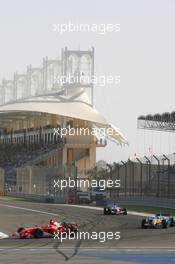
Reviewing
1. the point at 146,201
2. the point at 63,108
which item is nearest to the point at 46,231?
the point at 146,201

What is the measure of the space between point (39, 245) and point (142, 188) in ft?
107

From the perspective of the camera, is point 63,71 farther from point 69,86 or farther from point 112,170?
point 112,170

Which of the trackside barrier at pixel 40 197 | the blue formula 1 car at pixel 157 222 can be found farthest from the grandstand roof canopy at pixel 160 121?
the blue formula 1 car at pixel 157 222

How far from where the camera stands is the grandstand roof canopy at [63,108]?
375 ft

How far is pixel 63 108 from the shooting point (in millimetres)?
115500

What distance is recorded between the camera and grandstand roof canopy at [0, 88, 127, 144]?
11431 cm

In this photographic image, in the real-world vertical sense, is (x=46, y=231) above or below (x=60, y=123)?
below

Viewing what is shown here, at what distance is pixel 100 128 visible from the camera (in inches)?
4700

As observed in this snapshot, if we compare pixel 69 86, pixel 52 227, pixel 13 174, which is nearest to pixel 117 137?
pixel 69 86

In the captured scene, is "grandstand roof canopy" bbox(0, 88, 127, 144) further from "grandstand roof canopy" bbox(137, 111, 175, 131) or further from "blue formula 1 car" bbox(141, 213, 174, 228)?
"blue formula 1 car" bbox(141, 213, 174, 228)

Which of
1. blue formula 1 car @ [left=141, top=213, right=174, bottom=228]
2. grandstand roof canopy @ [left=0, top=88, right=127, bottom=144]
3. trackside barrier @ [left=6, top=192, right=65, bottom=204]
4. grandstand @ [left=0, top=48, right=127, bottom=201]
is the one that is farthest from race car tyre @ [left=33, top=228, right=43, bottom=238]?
grandstand roof canopy @ [left=0, top=88, right=127, bottom=144]

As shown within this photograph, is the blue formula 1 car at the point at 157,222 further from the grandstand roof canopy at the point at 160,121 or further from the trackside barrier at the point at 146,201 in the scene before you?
the grandstand roof canopy at the point at 160,121

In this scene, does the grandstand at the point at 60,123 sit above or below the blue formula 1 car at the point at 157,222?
above

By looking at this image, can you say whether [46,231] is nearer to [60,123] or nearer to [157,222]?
[157,222]
